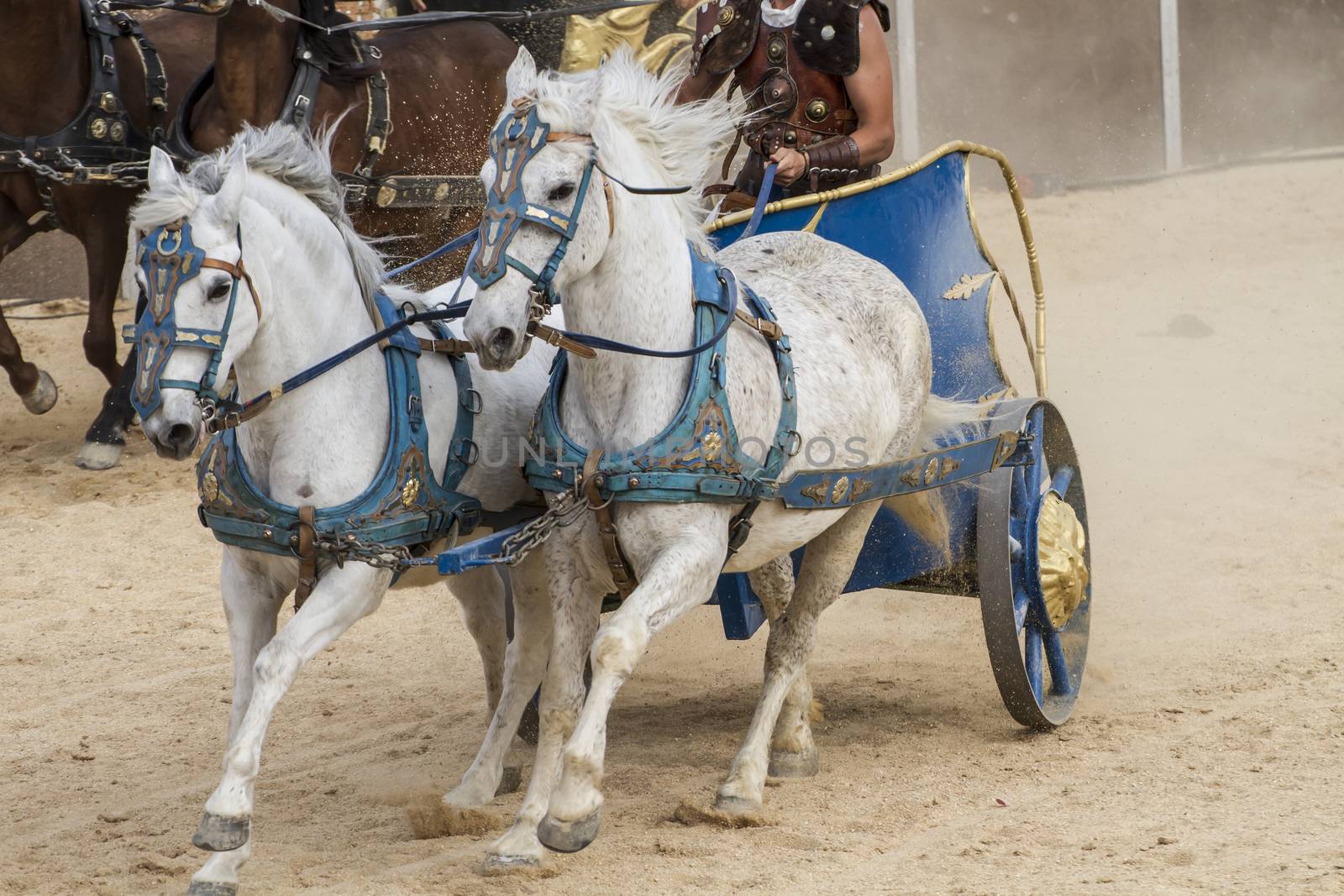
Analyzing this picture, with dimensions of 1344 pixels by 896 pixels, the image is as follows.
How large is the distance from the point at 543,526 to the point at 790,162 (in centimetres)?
158

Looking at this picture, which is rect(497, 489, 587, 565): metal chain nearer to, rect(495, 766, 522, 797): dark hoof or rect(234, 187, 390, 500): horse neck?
rect(234, 187, 390, 500): horse neck

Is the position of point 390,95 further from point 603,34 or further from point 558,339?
point 558,339

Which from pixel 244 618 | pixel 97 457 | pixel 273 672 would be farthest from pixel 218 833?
pixel 97 457

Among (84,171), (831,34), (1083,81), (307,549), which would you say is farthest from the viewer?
(1083,81)

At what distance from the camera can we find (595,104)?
3.08 meters

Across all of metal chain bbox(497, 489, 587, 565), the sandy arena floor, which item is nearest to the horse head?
metal chain bbox(497, 489, 587, 565)

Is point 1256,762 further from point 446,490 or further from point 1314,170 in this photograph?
point 1314,170

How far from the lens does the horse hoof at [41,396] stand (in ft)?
24.9

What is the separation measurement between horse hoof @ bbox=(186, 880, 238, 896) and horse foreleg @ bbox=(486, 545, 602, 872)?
535mm

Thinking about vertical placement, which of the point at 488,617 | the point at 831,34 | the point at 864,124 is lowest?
the point at 488,617

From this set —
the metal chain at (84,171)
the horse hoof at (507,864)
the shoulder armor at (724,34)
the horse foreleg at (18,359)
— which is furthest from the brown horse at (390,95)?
the horse hoof at (507,864)

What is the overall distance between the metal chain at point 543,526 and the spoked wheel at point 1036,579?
136 cm

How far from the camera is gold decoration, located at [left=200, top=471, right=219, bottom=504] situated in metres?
3.26

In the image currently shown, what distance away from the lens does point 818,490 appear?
3.46m
